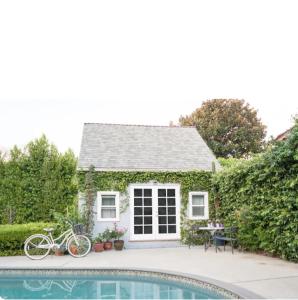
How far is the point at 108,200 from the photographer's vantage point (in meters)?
15.0

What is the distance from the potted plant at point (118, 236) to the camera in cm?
1402

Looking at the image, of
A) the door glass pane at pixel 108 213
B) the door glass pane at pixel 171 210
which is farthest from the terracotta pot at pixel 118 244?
the door glass pane at pixel 171 210

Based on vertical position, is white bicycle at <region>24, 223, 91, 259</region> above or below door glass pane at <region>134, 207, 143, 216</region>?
below

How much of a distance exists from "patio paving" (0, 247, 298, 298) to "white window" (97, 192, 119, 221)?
150 centimetres

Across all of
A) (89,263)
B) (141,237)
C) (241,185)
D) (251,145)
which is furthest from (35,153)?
(251,145)

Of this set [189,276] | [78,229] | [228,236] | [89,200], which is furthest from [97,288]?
[228,236]

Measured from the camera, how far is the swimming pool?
26.3 ft

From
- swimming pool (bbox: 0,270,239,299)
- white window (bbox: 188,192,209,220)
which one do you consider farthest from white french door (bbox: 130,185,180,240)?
swimming pool (bbox: 0,270,239,299)

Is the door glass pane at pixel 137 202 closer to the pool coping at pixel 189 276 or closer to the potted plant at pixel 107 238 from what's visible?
the potted plant at pixel 107 238

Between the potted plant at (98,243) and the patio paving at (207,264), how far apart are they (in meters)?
0.30

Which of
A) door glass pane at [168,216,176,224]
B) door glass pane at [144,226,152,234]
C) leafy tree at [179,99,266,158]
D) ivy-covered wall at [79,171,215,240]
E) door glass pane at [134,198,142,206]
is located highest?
leafy tree at [179,99,266,158]

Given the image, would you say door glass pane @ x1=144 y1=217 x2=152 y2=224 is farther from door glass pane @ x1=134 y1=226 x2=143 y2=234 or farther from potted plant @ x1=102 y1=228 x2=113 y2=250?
potted plant @ x1=102 y1=228 x2=113 y2=250

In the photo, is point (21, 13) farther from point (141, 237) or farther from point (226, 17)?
point (141, 237)

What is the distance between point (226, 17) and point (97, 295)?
25.1 feet
